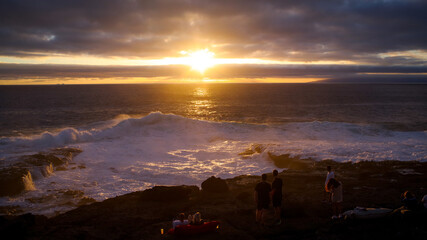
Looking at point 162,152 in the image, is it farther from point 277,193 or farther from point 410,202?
point 410,202

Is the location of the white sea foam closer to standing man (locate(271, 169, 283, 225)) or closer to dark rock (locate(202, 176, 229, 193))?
dark rock (locate(202, 176, 229, 193))

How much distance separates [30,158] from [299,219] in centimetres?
1840

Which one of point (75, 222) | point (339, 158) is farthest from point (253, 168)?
point (75, 222)

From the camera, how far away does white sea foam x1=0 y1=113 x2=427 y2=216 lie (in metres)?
17.8

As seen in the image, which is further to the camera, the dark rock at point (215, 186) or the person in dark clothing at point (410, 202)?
the dark rock at point (215, 186)

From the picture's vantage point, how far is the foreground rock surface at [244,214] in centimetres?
887

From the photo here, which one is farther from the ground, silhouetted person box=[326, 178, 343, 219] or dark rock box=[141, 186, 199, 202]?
silhouetted person box=[326, 178, 343, 219]

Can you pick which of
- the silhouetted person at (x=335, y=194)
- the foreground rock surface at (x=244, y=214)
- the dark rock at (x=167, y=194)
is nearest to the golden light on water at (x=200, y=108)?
the foreground rock surface at (x=244, y=214)

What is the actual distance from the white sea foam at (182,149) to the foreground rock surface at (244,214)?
3.29 meters

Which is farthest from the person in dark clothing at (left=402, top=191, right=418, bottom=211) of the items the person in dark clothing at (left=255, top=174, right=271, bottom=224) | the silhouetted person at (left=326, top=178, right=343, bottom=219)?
the person in dark clothing at (left=255, top=174, right=271, bottom=224)

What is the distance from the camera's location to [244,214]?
431 inches

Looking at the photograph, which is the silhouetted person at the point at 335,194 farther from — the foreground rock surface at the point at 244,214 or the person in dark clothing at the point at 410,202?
the person in dark clothing at the point at 410,202

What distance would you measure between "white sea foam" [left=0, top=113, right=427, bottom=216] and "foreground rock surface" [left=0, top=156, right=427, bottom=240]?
3.29 meters

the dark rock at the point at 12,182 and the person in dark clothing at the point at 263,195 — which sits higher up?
the person in dark clothing at the point at 263,195
